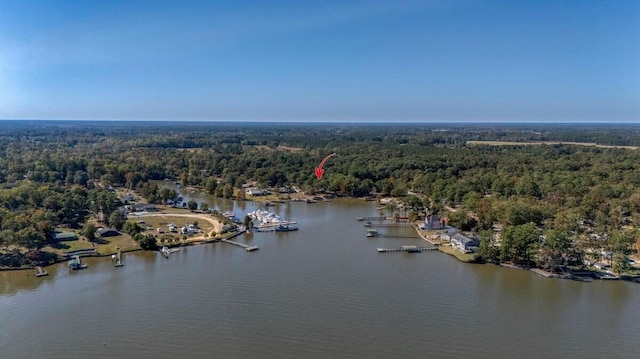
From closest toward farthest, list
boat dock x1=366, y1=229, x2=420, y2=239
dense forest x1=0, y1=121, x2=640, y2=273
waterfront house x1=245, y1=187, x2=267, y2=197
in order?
dense forest x1=0, y1=121, x2=640, y2=273 → boat dock x1=366, y1=229, x2=420, y2=239 → waterfront house x1=245, y1=187, x2=267, y2=197

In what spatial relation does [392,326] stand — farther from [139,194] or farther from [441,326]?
[139,194]

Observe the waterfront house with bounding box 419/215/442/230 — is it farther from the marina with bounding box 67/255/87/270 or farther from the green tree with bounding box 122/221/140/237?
the marina with bounding box 67/255/87/270

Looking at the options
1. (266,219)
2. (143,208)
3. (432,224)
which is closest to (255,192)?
(143,208)

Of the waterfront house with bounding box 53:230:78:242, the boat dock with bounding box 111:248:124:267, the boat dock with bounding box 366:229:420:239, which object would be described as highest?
the waterfront house with bounding box 53:230:78:242

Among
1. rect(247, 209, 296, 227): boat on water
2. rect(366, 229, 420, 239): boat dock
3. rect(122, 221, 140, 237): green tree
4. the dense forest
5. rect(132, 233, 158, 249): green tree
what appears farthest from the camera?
rect(247, 209, 296, 227): boat on water

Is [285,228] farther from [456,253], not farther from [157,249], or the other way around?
[456,253]

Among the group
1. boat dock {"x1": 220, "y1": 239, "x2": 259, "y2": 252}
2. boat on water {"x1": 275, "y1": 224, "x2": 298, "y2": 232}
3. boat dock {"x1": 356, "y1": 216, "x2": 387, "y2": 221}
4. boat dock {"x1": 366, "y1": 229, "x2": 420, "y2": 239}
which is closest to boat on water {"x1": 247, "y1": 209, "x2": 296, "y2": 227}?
boat on water {"x1": 275, "y1": 224, "x2": 298, "y2": 232}

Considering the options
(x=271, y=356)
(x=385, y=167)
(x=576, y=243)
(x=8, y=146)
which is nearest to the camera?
(x=271, y=356)

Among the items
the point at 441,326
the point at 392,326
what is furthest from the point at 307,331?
the point at 441,326

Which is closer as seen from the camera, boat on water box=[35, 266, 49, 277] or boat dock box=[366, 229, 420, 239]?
boat on water box=[35, 266, 49, 277]
